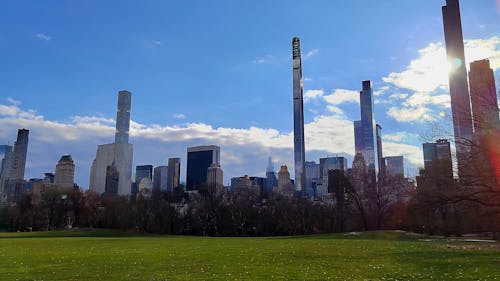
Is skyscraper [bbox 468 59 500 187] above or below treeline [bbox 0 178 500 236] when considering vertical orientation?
above

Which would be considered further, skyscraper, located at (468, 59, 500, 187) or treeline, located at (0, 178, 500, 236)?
treeline, located at (0, 178, 500, 236)

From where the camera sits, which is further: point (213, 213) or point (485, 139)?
point (213, 213)

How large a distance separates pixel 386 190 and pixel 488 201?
111 ft

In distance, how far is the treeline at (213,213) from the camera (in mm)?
71069

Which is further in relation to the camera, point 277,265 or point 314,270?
point 277,265

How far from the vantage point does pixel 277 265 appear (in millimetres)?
17781

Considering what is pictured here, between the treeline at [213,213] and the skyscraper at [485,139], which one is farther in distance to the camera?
the treeline at [213,213]

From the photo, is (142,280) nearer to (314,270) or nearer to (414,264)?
(314,270)

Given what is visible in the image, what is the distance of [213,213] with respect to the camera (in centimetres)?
8681

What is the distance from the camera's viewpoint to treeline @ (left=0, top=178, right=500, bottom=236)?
233 ft

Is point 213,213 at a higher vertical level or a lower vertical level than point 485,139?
lower

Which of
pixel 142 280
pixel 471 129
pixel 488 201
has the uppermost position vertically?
pixel 471 129

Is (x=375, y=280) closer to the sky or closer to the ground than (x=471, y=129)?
closer to the ground

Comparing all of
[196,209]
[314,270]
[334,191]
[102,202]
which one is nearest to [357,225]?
[334,191]
